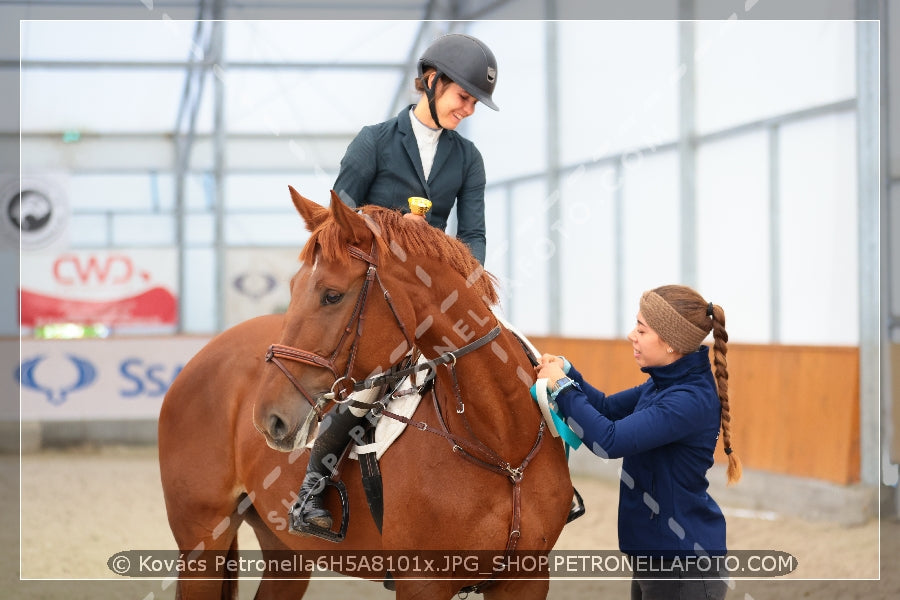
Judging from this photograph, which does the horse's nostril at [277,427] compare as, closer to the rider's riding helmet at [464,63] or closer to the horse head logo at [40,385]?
the rider's riding helmet at [464,63]

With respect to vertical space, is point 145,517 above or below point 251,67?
below

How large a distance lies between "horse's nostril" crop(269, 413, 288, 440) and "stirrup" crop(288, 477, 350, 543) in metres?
0.60

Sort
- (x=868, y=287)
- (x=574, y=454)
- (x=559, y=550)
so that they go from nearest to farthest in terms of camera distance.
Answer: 1. (x=559, y=550)
2. (x=868, y=287)
3. (x=574, y=454)

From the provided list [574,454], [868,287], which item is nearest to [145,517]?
[574,454]

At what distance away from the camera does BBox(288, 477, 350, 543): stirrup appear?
2.63 metres

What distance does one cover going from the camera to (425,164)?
2791mm

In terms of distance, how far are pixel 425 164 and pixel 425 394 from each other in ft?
2.60

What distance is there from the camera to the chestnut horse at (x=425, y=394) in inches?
83.2

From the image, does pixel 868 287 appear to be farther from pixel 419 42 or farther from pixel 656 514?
pixel 419 42

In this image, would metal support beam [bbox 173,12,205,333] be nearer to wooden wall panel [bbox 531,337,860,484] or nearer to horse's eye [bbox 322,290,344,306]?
wooden wall panel [bbox 531,337,860,484]

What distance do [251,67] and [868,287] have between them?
8.55m

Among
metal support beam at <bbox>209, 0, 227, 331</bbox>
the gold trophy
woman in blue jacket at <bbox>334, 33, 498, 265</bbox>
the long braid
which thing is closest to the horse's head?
the gold trophy

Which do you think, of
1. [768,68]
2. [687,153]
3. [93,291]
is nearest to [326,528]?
[768,68]

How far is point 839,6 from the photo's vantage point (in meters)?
6.84
